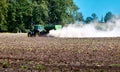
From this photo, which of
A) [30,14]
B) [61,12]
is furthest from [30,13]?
[61,12]

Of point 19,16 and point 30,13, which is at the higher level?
point 30,13

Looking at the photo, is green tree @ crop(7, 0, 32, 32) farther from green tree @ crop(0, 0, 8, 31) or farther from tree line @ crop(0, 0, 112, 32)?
green tree @ crop(0, 0, 8, 31)

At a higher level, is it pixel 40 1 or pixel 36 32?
pixel 40 1

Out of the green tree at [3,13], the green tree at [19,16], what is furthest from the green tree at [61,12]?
the green tree at [3,13]

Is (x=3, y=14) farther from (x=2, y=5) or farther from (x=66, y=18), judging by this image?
(x=66, y=18)

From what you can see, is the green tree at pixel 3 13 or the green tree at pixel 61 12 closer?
the green tree at pixel 3 13

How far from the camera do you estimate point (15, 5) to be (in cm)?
11794

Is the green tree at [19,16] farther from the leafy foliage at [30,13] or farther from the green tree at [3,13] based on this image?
the green tree at [3,13]

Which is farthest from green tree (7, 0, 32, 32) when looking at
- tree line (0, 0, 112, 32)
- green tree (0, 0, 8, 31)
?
green tree (0, 0, 8, 31)

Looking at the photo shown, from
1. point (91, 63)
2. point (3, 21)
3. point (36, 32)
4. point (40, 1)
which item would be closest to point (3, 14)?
point (3, 21)

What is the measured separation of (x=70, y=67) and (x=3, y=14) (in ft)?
320

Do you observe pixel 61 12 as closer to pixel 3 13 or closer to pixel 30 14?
pixel 30 14

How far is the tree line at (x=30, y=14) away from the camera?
378ft

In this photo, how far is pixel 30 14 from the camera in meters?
116
